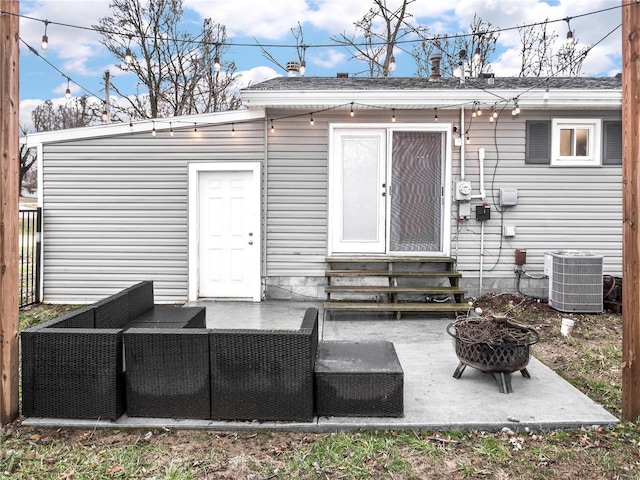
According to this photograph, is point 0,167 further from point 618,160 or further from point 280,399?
point 618,160

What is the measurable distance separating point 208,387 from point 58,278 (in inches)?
190

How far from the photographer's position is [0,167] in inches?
107

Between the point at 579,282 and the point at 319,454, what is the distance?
4.70 metres

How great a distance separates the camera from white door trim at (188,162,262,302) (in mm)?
6215

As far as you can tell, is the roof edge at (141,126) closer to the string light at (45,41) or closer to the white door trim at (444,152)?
the white door trim at (444,152)

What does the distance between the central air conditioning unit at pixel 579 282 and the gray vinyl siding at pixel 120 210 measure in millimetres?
4310

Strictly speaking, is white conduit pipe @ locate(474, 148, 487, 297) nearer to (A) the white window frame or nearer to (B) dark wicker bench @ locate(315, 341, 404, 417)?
(A) the white window frame

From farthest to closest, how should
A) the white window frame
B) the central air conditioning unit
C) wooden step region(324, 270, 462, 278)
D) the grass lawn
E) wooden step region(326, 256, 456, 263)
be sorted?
the white window frame
wooden step region(326, 256, 456, 263)
wooden step region(324, 270, 462, 278)
the central air conditioning unit
the grass lawn

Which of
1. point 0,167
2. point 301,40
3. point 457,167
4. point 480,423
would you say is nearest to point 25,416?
point 0,167

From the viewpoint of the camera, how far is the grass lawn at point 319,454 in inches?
90.4

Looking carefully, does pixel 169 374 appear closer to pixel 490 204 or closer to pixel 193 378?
pixel 193 378

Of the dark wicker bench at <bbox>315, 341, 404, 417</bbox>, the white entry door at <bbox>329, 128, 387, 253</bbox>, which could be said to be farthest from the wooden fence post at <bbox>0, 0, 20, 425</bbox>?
the white entry door at <bbox>329, 128, 387, 253</bbox>

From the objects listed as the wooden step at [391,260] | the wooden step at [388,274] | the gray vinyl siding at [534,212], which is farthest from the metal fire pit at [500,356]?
the gray vinyl siding at [534,212]

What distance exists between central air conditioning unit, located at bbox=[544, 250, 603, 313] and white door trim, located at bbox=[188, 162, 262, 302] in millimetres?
4015
